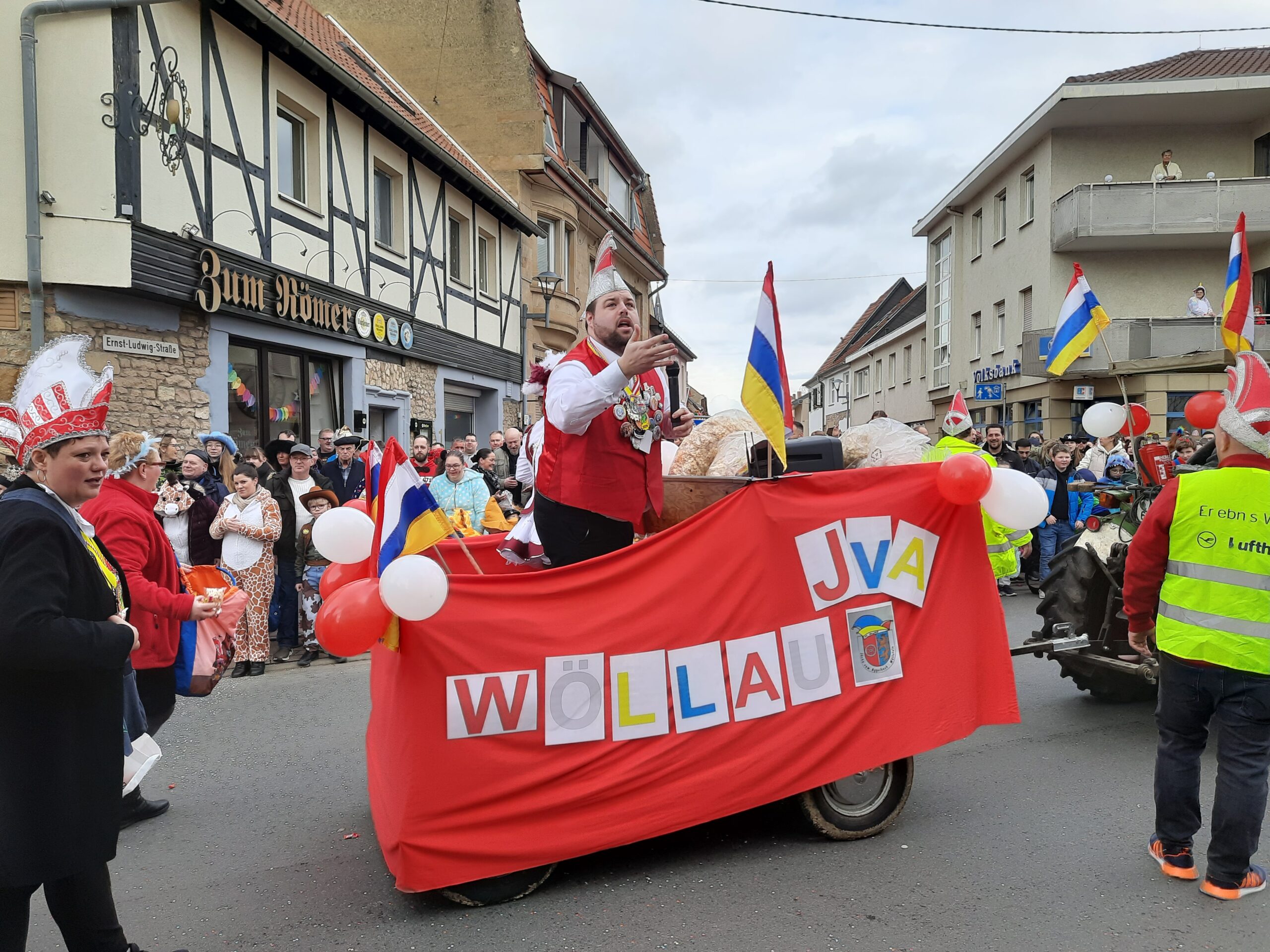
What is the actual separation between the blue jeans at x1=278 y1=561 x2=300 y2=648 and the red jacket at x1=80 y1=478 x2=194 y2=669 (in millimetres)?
3977

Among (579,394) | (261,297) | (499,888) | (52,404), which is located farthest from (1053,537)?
(52,404)

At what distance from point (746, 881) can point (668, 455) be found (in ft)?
7.37

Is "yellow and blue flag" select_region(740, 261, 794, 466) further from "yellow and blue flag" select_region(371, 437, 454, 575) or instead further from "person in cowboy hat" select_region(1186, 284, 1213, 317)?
"person in cowboy hat" select_region(1186, 284, 1213, 317)

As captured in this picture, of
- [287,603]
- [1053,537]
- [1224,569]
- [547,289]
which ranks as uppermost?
[547,289]

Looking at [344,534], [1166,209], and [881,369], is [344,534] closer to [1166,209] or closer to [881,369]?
[1166,209]

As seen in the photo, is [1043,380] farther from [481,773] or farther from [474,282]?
[481,773]

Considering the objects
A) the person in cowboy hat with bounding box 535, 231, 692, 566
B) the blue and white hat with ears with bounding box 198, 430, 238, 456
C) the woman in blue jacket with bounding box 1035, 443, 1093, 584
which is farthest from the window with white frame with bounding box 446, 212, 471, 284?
the person in cowboy hat with bounding box 535, 231, 692, 566

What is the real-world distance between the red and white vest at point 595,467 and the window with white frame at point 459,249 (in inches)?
598

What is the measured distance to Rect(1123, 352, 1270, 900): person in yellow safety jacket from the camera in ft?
10.9

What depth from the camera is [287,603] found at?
8398 millimetres

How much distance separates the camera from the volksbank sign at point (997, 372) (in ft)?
86.0

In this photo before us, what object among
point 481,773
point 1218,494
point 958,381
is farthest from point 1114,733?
point 958,381

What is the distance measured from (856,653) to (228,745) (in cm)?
397

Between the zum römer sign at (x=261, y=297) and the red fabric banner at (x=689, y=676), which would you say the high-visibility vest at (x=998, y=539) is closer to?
the red fabric banner at (x=689, y=676)
